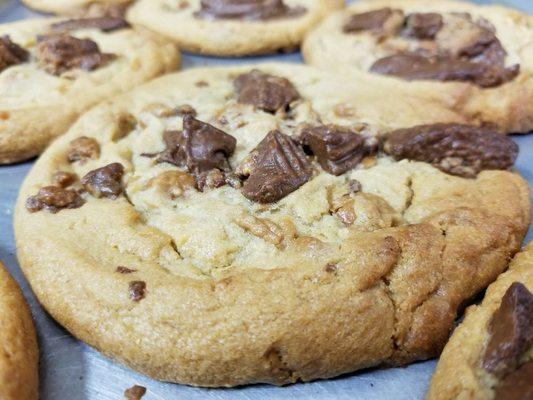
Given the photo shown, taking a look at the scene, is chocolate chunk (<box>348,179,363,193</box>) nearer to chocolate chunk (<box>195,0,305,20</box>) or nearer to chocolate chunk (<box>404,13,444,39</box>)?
chocolate chunk (<box>404,13,444,39</box>)

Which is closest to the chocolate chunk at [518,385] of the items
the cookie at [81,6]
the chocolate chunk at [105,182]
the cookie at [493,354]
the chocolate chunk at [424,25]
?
the cookie at [493,354]

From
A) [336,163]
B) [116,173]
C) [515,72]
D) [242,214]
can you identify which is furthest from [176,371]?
[515,72]

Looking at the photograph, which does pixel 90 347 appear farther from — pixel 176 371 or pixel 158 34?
pixel 158 34

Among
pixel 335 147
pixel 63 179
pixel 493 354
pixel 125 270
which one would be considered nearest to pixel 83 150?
pixel 63 179

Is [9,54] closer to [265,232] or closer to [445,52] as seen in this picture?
[265,232]

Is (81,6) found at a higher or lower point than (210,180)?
lower

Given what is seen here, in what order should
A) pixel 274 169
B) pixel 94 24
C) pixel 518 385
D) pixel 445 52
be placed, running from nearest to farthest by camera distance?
pixel 518 385
pixel 274 169
pixel 445 52
pixel 94 24

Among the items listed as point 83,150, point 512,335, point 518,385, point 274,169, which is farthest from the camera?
point 83,150

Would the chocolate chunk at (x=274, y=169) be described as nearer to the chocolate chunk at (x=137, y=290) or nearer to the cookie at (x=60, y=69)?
the chocolate chunk at (x=137, y=290)
